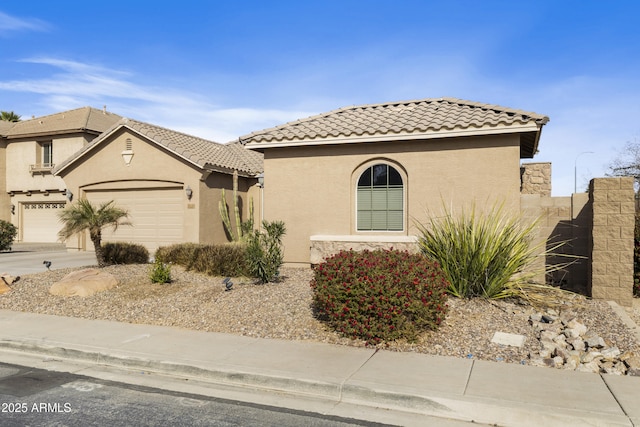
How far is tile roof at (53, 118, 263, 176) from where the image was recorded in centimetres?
1902

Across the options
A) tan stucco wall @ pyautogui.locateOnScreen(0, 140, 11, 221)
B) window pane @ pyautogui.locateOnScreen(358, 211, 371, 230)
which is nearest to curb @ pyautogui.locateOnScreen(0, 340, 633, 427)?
window pane @ pyautogui.locateOnScreen(358, 211, 371, 230)

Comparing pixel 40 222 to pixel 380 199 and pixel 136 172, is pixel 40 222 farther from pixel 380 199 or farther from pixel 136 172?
pixel 380 199

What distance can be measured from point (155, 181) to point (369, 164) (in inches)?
382

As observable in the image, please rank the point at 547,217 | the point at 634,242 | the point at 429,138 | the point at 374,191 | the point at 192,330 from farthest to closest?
the point at 374,191 → the point at 429,138 → the point at 547,217 → the point at 634,242 → the point at 192,330

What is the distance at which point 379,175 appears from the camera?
1358 centimetres

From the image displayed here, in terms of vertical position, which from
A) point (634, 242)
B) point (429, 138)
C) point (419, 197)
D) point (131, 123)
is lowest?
point (634, 242)

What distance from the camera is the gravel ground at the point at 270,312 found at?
23.8 ft

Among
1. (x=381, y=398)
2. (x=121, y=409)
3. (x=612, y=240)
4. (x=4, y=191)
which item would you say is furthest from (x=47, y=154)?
(x=381, y=398)

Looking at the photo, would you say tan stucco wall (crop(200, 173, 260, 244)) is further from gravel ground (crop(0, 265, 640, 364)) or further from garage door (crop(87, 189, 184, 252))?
gravel ground (crop(0, 265, 640, 364))

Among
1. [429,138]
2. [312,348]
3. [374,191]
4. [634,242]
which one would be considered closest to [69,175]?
[374,191]

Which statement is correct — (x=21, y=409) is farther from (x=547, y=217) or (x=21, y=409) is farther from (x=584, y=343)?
(x=547, y=217)

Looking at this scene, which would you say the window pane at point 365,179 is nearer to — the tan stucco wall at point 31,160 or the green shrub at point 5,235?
the green shrub at point 5,235

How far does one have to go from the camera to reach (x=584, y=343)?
716 centimetres

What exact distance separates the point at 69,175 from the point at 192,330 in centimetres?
1600
